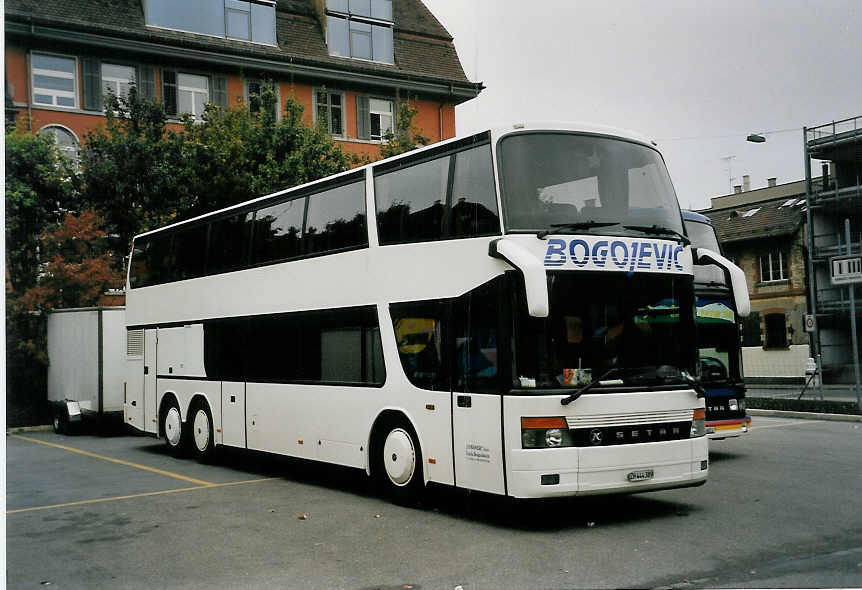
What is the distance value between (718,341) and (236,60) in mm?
23703

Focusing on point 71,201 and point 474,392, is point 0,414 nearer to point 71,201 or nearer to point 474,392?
point 474,392

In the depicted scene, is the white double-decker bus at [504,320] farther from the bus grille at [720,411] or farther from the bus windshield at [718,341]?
the bus windshield at [718,341]

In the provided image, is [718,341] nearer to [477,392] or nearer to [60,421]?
[477,392]

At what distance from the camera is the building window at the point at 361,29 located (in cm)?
3719

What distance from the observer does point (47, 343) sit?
24641 millimetres

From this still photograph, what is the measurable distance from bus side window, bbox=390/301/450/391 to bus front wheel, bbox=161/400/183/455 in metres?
7.27

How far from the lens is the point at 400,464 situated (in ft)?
36.6

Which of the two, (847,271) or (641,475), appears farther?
(847,271)

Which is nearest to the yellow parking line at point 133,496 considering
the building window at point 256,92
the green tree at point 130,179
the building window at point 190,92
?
the green tree at point 130,179

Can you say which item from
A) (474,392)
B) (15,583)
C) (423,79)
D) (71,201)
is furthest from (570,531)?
(423,79)

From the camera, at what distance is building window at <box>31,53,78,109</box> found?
30.9 m

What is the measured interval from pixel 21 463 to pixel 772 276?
40283mm

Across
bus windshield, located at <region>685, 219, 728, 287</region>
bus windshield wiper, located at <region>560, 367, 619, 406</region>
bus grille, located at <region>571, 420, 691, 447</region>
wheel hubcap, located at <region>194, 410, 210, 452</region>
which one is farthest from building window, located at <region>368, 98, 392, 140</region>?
bus windshield wiper, located at <region>560, 367, 619, 406</region>

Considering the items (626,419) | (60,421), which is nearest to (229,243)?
(626,419)
